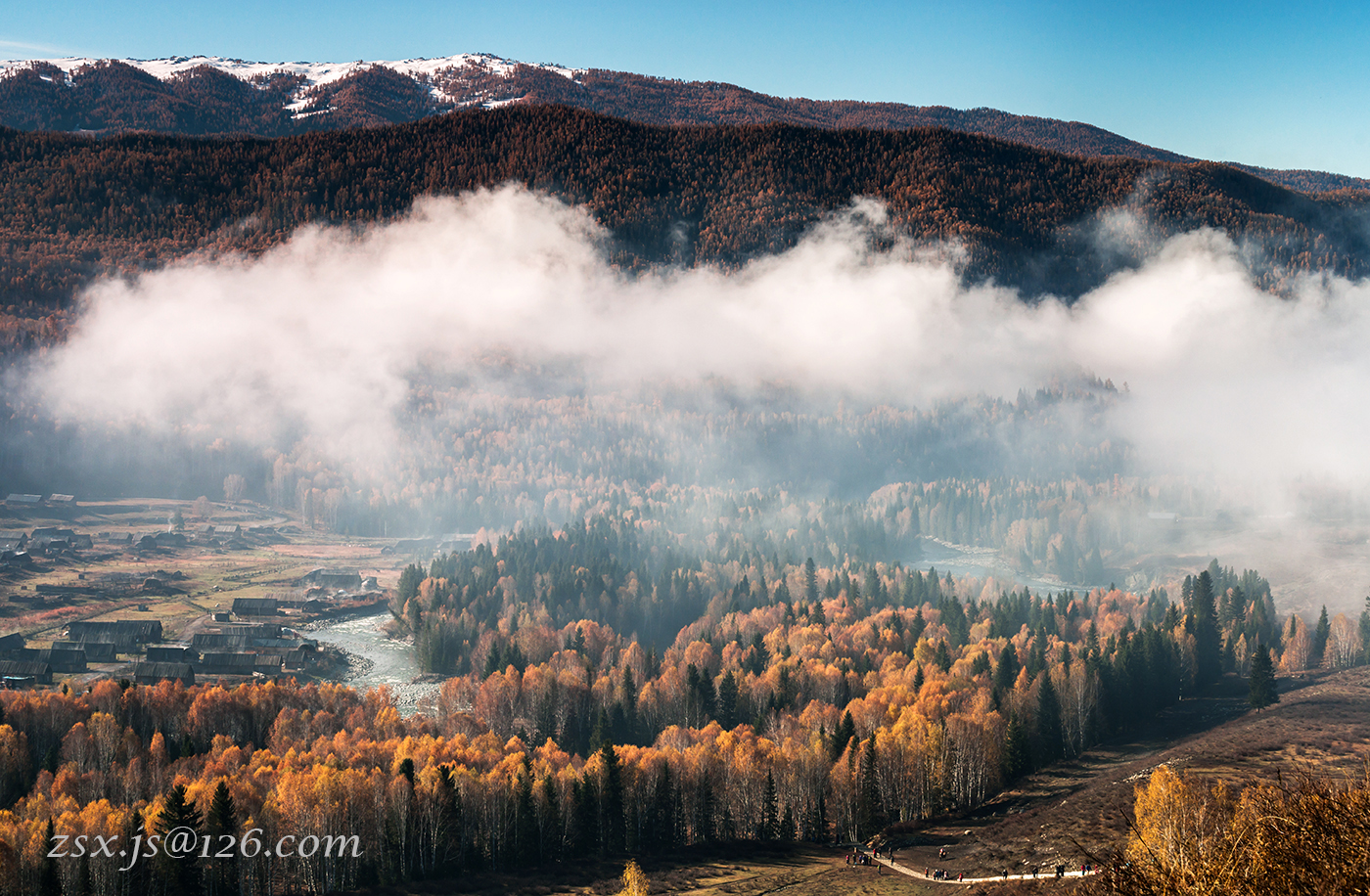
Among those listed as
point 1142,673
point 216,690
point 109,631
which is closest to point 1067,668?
point 1142,673

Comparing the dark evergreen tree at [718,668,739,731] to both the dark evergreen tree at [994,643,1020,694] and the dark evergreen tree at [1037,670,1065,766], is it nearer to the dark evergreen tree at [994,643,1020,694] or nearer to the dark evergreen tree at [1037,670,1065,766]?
the dark evergreen tree at [994,643,1020,694]

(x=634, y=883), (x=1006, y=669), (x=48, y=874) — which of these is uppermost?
(x=48, y=874)

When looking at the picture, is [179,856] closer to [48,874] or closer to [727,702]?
[48,874]

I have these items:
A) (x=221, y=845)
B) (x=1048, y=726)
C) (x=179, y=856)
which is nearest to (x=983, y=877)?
(x=1048, y=726)

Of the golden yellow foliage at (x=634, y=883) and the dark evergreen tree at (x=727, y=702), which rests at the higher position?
the golden yellow foliage at (x=634, y=883)

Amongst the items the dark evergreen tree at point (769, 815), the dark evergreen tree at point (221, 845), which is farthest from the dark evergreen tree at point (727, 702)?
the dark evergreen tree at point (221, 845)

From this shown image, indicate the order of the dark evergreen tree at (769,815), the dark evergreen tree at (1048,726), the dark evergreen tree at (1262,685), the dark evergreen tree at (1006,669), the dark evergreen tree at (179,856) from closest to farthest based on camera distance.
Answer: the dark evergreen tree at (179,856)
the dark evergreen tree at (769,815)
the dark evergreen tree at (1048,726)
the dark evergreen tree at (1262,685)
the dark evergreen tree at (1006,669)

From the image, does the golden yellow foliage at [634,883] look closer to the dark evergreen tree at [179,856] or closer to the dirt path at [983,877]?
the dirt path at [983,877]

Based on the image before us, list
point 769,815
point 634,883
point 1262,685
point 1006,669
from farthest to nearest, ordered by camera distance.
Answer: point 1006,669 → point 1262,685 → point 769,815 → point 634,883

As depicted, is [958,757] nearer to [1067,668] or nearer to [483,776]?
[1067,668]

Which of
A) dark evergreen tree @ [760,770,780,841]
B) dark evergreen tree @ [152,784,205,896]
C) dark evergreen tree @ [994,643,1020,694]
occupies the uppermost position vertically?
dark evergreen tree @ [152,784,205,896]

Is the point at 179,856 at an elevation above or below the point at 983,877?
above

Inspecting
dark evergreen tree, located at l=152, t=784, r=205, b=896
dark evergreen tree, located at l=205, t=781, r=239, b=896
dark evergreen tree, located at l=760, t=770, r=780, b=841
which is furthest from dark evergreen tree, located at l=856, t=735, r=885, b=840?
dark evergreen tree, located at l=152, t=784, r=205, b=896
